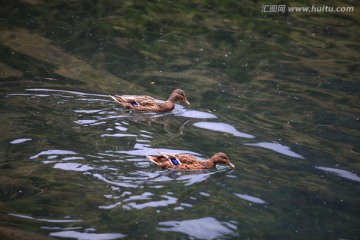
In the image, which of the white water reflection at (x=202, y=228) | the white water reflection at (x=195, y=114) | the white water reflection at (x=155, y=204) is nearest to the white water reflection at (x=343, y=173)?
the white water reflection at (x=202, y=228)

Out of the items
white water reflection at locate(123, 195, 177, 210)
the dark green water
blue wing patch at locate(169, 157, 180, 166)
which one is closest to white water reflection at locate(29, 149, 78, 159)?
the dark green water

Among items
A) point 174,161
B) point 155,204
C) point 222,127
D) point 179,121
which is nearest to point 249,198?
point 174,161

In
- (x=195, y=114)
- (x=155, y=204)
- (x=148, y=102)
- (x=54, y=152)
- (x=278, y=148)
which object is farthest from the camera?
(x=195, y=114)

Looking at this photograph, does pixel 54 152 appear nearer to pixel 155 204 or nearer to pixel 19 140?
pixel 19 140

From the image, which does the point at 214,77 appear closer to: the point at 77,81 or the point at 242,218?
the point at 77,81

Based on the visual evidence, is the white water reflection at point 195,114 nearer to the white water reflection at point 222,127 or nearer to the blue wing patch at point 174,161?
the white water reflection at point 222,127

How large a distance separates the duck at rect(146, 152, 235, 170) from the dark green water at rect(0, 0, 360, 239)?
0.16 m

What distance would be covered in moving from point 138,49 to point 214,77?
275 cm

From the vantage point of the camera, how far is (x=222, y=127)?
13.3 meters

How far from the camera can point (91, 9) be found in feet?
69.3

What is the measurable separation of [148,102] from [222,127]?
6.15 ft

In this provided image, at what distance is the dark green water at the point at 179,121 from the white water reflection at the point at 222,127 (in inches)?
1.7

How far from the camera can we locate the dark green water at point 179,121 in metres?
9.24

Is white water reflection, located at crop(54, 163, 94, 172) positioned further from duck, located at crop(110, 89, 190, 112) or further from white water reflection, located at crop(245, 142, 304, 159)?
white water reflection, located at crop(245, 142, 304, 159)
